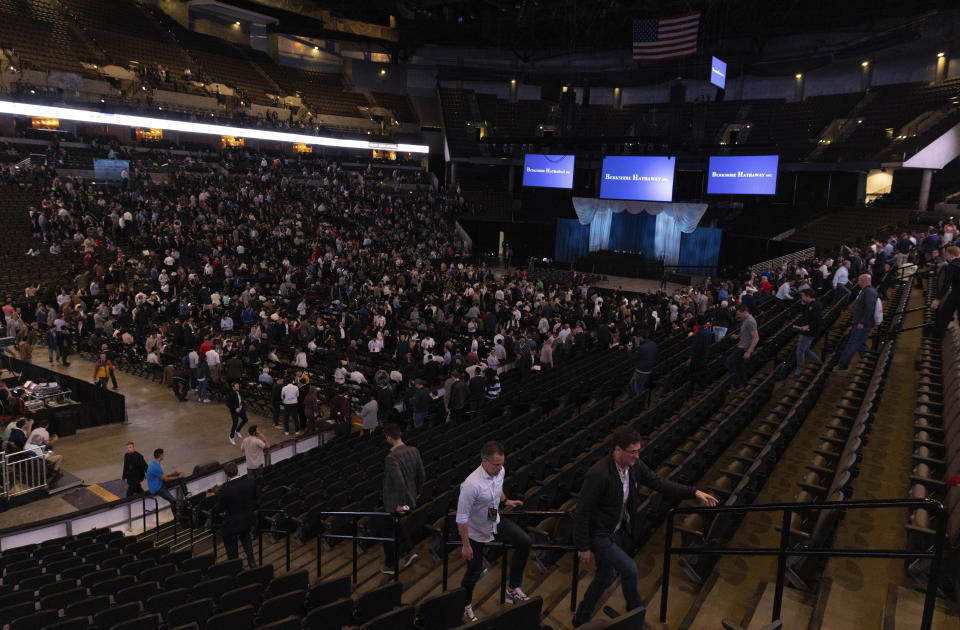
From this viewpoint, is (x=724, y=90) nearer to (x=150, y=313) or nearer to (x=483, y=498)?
(x=150, y=313)

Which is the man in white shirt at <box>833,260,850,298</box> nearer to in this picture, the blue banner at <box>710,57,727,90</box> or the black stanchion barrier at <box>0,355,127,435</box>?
the black stanchion barrier at <box>0,355,127,435</box>

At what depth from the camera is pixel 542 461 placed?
7.09m

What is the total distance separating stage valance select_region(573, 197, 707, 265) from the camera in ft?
107

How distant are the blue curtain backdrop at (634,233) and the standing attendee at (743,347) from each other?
26.6 metres

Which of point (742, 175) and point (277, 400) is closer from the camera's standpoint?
point (277, 400)

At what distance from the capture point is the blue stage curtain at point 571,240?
37094mm

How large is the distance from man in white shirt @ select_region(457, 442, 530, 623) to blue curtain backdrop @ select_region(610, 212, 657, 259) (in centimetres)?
3274

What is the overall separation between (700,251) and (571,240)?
7.42 m

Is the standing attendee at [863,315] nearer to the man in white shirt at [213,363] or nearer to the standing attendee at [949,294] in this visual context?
the standing attendee at [949,294]

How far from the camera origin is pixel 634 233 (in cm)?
3641

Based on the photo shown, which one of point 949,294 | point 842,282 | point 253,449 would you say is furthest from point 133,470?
point 842,282

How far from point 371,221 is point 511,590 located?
2827cm

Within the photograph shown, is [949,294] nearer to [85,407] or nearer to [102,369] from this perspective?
[85,407]

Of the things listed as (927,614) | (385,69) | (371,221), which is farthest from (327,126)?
(927,614)
